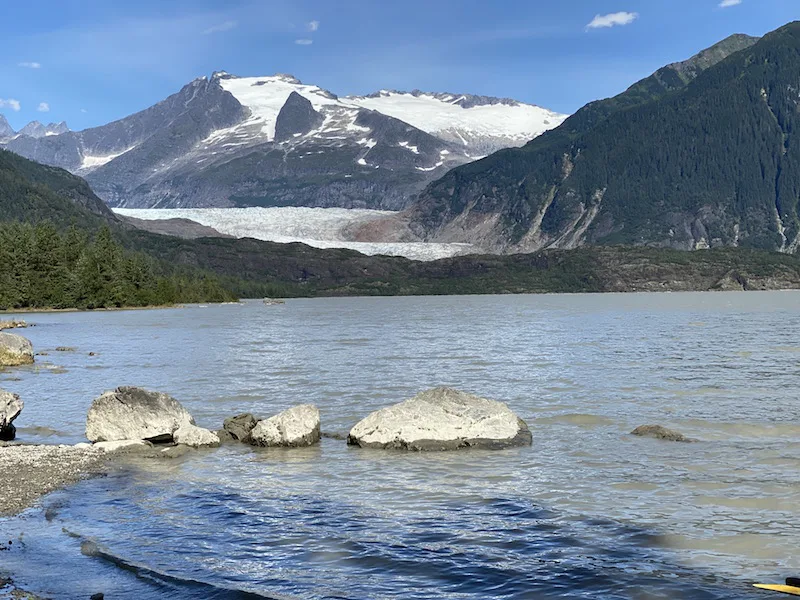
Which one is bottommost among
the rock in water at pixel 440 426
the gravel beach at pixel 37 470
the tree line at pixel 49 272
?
the gravel beach at pixel 37 470

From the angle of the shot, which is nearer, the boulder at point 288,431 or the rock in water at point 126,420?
the boulder at point 288,431

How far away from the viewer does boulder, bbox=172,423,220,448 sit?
31.9 meters

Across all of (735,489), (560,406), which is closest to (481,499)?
(735,489)

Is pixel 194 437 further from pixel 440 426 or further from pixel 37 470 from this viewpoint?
pixel 440 426

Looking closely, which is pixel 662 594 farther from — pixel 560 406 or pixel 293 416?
pixel 560 406

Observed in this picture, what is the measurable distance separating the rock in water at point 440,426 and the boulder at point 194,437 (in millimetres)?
5170

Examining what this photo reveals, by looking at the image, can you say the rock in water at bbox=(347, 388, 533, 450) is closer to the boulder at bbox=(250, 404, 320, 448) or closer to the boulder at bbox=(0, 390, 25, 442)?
the boulder at bbox=(250, 404, 320, 448)

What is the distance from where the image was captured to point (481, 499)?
76.3 feet

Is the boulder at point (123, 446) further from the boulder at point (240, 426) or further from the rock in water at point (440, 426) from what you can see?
the rock in water at point (440, 426)

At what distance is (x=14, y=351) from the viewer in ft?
219

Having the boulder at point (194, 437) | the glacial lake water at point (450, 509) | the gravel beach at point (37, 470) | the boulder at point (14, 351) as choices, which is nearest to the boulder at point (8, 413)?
the glacial lake water at point (450, 509)

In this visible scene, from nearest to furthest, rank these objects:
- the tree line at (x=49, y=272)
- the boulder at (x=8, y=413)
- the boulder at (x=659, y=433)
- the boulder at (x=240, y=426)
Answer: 1. the boulder at (x=659, y=433)
2. the boulder at (x=240, y=426)
3. the boulder at (x=8, y=413)
4. the tree line at (x=49, y=272)

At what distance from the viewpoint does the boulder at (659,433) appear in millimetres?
32375

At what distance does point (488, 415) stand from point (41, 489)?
50.0 feet
